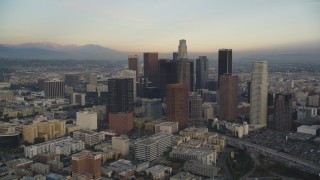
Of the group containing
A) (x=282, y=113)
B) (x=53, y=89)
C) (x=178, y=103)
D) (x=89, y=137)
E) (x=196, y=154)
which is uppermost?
(x=53, y=89)

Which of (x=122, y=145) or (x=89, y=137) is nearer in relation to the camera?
(x=122, y=145)

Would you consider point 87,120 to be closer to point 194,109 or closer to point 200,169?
point 194,109

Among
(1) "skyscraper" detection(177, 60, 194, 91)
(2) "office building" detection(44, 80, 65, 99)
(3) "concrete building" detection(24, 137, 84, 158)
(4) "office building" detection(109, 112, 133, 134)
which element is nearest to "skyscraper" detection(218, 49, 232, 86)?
(1) "skyscraper" detection(177, 60, 194, 91)

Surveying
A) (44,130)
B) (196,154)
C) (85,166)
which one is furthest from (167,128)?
(85,166)

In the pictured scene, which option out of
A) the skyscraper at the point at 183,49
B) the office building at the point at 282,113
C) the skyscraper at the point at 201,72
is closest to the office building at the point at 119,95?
the office building at the point at 282,113

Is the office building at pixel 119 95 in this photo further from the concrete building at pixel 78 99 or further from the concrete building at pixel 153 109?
the concrete building at pixel 78 99

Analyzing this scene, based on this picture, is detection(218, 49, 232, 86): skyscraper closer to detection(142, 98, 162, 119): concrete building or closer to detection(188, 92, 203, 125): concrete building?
detection(188, 92, 203, 125): concrete building

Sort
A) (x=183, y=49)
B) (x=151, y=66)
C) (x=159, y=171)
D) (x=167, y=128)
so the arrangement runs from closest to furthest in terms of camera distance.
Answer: (x=159, y=171)
(x=167, y=128)
(x=183, y=49)
(x=151, y=66)
